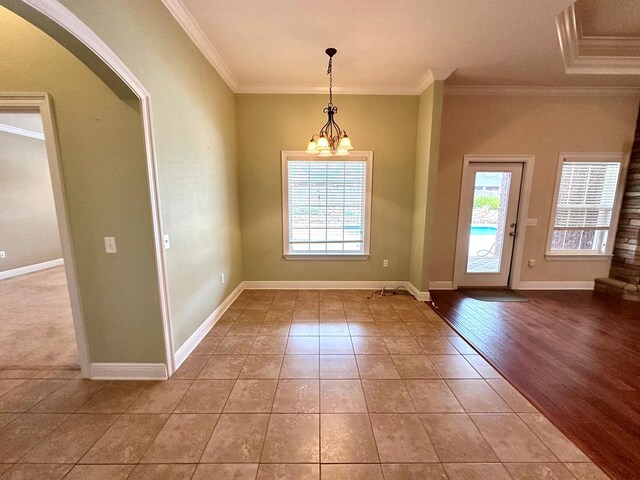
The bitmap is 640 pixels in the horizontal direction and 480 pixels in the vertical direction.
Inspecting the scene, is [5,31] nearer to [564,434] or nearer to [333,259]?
[333,259]

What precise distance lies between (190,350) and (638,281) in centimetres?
622

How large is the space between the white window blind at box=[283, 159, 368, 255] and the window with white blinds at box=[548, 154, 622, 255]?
314 centimetres

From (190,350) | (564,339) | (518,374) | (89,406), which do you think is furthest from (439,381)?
(89,406)

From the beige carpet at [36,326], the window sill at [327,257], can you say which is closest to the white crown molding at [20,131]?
the beige carpet at [36,326]

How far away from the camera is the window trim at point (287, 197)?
3.83m

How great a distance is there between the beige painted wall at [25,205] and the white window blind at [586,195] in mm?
9623

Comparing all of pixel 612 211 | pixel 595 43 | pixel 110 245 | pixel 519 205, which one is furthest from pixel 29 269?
pixel 612 211

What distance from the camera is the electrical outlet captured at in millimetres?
1926

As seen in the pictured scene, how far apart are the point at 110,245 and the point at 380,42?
122 inches

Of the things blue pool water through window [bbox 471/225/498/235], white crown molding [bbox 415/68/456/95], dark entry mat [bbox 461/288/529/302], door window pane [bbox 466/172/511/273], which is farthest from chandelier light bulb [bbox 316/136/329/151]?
dark entry mat [bbox 461/288/529/302]

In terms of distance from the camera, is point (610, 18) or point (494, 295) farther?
point (494, 295)

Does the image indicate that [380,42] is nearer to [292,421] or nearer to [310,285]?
[310,285]

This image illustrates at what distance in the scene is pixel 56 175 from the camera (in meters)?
1.83

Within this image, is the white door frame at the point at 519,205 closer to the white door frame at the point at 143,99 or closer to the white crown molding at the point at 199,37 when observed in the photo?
the white crown molding at the point at 199,37
